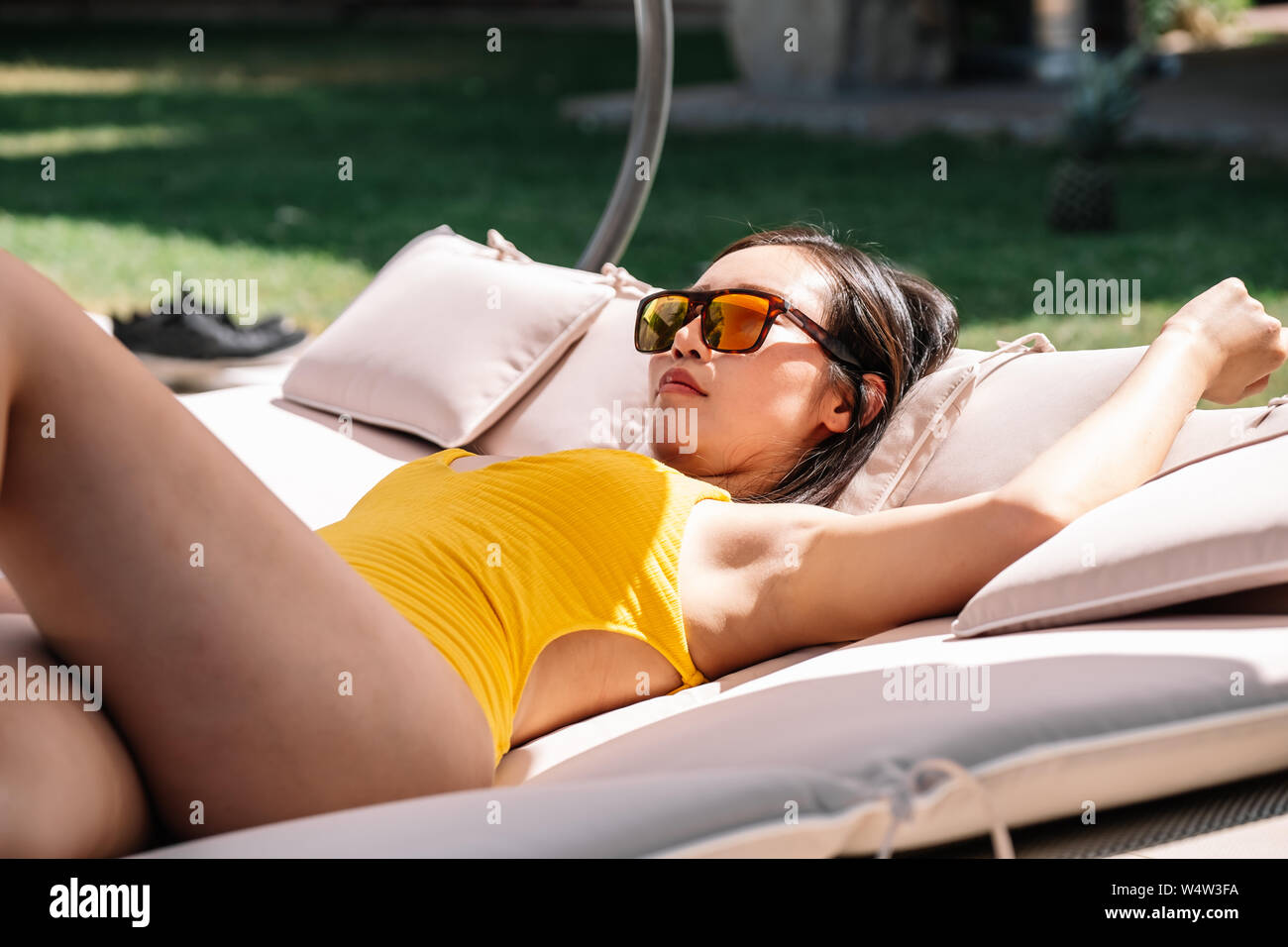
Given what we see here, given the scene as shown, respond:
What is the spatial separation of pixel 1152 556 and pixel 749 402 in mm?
712

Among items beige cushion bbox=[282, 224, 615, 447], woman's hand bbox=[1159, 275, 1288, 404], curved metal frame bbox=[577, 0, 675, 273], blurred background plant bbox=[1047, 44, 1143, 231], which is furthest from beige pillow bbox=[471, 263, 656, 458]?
blurred background plant bbox=[1047, 44, 1143, 231]

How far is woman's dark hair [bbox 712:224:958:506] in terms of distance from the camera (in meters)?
2.26

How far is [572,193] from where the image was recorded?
917 cm

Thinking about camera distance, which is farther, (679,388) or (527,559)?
(679,388)

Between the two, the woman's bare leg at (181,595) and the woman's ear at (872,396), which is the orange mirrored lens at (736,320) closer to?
the woman's ear at (872,396)

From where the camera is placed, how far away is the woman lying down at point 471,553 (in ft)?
4.52

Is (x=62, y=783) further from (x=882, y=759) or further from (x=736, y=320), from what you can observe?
(x=736, y=320)

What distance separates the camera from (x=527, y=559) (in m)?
1.78

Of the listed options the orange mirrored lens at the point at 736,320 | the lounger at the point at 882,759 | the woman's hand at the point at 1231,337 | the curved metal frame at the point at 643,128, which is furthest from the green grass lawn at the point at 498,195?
the lounger at the point at 882,759

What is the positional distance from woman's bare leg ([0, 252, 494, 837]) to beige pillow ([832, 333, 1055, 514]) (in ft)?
3.30

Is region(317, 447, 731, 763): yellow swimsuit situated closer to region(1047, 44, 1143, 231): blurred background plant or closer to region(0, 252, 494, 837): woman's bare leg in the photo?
region(0, 252, 494, 837): woman's bare leg

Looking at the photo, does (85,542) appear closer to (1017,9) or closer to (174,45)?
(1017,9)

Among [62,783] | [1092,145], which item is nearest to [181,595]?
[62,783]
